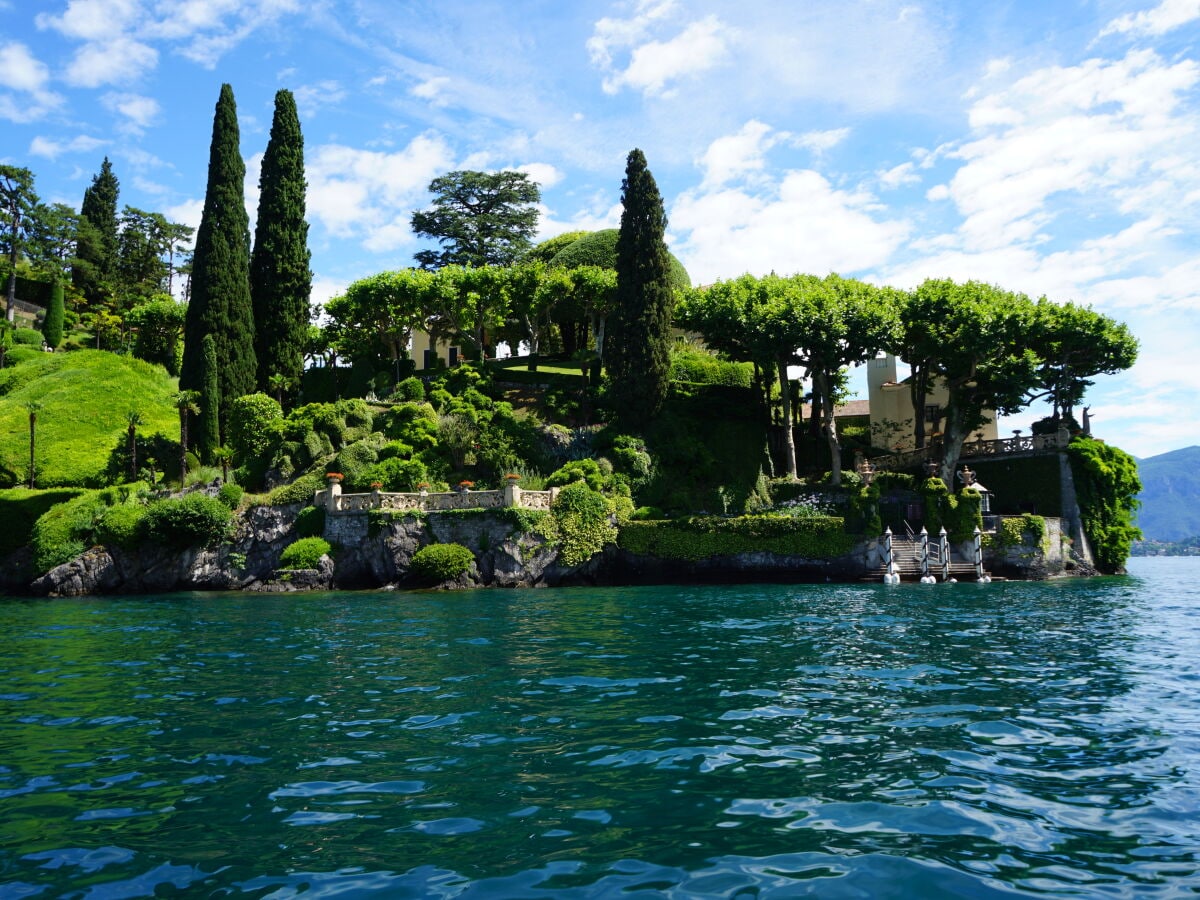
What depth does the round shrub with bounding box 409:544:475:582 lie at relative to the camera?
1501 inches

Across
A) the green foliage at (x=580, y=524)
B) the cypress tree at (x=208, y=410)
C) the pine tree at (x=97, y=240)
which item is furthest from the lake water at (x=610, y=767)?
the pine tree at (x=97, y=240)

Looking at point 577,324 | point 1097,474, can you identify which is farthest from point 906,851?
point 577,324

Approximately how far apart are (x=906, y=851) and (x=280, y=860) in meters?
4.93

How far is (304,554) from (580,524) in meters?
13.3

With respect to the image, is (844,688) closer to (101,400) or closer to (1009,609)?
(1009,609)

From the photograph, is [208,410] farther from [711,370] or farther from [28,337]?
[28,337]

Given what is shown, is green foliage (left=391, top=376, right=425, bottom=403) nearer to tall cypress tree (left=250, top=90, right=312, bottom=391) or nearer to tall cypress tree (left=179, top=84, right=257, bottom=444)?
tall cypress tree (left=250, top=90, right=312, bottom=391)

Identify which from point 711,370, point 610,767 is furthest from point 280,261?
point 610,767

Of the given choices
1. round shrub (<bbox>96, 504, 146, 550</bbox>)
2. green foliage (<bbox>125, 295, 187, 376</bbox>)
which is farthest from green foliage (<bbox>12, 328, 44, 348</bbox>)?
round shrub (<bbox>96, 504, 146, 550</bbox>)

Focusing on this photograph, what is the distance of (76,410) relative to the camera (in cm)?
5525

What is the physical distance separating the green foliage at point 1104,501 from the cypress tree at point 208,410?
48.9 metres

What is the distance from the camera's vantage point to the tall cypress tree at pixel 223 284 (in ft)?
169

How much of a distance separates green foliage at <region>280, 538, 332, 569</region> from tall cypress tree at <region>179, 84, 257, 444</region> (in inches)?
605

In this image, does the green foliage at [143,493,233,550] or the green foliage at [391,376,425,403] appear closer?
the green foliage at [143,493,233,550]
